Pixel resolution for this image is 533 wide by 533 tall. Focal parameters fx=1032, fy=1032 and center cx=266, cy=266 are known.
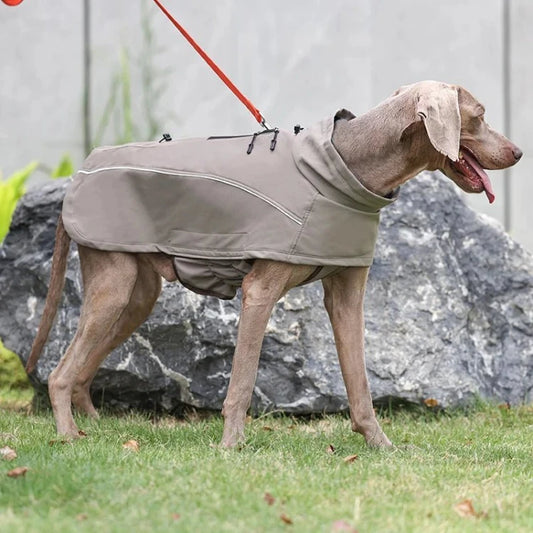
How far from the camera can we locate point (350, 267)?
16.8ft

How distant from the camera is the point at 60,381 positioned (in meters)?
5.36

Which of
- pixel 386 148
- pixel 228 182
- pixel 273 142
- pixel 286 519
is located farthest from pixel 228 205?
pixel 286 519

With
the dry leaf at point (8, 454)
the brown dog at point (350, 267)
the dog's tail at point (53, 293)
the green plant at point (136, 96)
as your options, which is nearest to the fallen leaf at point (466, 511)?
the brown dog at point (350, 267)

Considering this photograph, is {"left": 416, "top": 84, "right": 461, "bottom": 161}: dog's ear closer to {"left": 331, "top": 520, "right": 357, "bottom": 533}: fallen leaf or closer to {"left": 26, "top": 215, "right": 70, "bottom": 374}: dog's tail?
{"left": 331, "top": 520, "right": 357, "bottom": 533}: fallen leaf

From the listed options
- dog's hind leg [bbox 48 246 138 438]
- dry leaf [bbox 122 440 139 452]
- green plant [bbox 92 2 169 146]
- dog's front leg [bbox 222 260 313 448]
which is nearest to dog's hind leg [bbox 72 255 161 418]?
dog's hind leg [bbox 48 246 138 438]

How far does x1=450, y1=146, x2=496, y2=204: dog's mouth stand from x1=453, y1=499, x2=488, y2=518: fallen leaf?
1.59 metres

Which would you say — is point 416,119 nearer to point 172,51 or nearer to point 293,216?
point 293,216

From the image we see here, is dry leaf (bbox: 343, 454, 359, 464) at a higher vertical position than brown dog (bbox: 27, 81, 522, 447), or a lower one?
lower

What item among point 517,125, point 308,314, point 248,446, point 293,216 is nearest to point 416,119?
point 293,216

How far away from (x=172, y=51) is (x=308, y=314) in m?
4.81

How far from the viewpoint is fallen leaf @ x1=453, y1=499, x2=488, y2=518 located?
12.4 feet

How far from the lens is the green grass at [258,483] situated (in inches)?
140

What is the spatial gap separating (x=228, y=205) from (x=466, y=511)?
6.37 ft

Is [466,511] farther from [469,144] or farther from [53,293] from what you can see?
[53,293]
